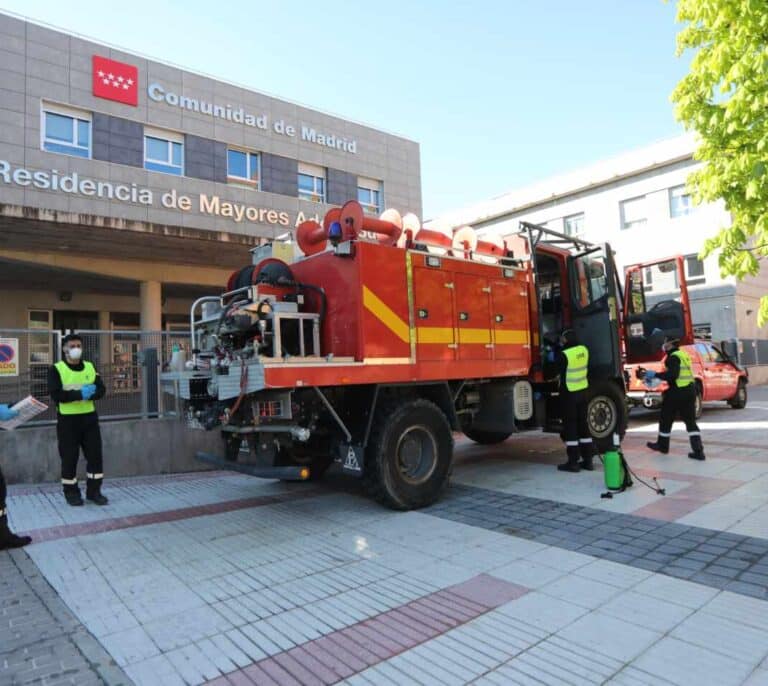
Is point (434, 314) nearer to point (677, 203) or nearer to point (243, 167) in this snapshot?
point (243, 167)

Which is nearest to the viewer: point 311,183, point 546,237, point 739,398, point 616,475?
point 616,475

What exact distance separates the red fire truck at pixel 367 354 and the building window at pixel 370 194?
1217 cm

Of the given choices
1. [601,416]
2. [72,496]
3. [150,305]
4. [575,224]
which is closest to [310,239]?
[72,496]

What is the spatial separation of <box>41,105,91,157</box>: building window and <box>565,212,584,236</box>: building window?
2104 centimetres

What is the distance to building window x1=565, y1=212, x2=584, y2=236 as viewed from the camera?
27.1 meters

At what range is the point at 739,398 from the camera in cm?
1408

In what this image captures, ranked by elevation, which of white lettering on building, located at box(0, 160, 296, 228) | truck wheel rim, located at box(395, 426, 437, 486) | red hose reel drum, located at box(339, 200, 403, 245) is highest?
white lettering on building, located at box(0, 160, 296, 228)

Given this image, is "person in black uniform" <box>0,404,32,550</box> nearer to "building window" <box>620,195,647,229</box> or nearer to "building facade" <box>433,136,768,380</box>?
"building facade" <box>433,136,768,380</box>

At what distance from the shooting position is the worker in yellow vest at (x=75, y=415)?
5930mm

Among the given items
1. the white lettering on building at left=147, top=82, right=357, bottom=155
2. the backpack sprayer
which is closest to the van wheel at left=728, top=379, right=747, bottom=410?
the backpack sprayer

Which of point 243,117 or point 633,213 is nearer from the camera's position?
point 243,117

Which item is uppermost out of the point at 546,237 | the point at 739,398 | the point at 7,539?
the point at 546,237

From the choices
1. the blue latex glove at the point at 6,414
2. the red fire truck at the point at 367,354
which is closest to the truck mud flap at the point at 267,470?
the red fire truck at the point at 367,354

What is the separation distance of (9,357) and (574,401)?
745 centimetres
